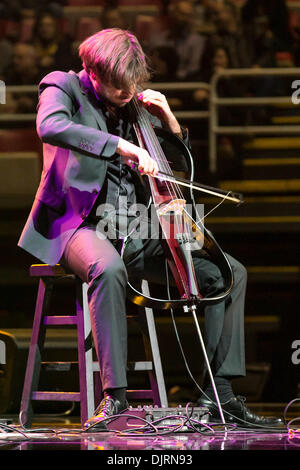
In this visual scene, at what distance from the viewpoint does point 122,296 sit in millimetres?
2059

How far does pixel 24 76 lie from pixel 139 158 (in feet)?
10.7

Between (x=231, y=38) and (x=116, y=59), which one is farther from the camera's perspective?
(x=231, y=38)

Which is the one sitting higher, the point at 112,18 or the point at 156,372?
the point at 112,18

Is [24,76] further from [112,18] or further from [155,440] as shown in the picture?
[155,440]

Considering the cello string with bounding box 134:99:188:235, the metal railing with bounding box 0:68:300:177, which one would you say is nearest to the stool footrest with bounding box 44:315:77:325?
the cello string with bounding box 134:99:188:235

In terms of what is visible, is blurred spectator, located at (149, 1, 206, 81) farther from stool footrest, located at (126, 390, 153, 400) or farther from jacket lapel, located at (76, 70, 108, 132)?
stool footrest, located at (126, 390, 153, 400)

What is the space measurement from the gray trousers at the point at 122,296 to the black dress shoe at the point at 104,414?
0.15ft

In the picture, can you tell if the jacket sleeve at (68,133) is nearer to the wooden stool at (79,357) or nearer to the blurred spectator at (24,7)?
the wooden stool at (79,357)

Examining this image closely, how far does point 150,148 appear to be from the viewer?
7.20 ft

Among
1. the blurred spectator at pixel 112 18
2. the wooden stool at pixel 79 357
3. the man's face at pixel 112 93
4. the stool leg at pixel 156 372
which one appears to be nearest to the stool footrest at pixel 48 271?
the wooden stool at pixel 79 357

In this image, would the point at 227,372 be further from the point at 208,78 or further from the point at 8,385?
the point at 208,78

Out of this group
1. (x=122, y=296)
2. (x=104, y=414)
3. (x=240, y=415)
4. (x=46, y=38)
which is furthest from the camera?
(x=46, y=38)

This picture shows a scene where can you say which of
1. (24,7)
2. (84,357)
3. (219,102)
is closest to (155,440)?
(84,357)
